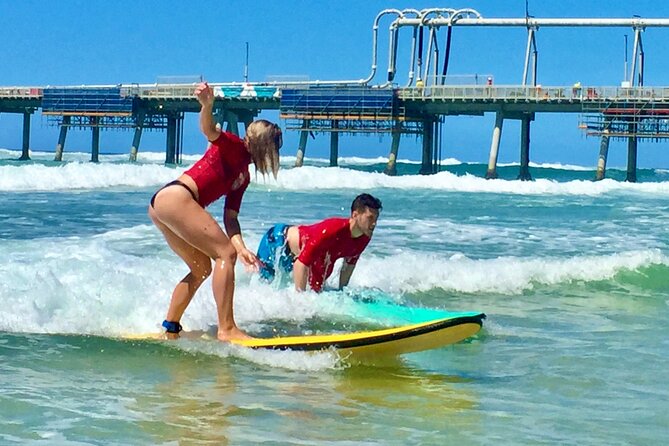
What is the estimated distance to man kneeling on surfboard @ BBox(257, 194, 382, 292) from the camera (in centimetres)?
722

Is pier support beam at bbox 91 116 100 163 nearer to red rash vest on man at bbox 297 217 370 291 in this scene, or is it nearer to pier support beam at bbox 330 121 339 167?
pier support beam at bbox 330 121 339 167

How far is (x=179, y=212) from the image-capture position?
5.94m

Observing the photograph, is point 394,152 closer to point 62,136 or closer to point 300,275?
point 62,136

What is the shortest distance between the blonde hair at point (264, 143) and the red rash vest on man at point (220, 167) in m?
0.06

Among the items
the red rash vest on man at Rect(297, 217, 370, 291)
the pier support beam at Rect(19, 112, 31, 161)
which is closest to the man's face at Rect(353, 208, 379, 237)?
the red rash vest on man at Rect(297, 217, 370, 291)

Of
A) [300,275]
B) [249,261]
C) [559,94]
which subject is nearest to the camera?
[249,261]

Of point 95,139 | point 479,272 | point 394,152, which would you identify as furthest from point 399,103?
point 479,272

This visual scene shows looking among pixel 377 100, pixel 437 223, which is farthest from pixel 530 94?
pixel 437 223

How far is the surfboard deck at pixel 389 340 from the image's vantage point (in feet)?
20.0

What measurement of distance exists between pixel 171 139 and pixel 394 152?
14246 mm

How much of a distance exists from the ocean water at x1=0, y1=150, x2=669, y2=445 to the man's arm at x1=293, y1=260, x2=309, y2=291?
0.44ft

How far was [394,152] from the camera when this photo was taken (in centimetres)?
4847

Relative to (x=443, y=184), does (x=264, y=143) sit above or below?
above

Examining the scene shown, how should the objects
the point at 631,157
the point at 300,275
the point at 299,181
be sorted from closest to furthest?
the point at 300,275
the point at 299,181
the point at 631,157
